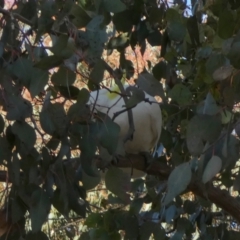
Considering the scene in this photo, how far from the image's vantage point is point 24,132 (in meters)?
0.77

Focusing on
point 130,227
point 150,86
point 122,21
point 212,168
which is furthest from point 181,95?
point 130,227

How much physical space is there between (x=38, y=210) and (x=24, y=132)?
0.38ft

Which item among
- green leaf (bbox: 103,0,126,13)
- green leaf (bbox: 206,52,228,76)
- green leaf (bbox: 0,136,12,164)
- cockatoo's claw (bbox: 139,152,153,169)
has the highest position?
green leaf (bbox: 103,0,126,13)

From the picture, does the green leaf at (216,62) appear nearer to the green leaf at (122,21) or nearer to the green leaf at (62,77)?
the green leaf at (62,77)

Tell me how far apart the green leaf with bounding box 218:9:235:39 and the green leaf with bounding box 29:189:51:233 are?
34 centimetres

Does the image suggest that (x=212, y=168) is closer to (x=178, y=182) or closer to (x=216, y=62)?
(x=178, y=182)

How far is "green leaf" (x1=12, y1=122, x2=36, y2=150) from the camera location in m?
0.77

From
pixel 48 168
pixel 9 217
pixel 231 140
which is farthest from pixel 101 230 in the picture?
pixel 231 140

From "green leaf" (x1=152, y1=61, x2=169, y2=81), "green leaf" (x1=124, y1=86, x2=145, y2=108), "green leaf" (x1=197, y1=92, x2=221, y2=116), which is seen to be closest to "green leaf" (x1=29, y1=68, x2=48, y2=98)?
Answer: "green leaf" (x1=124, y1=86, x2=145, y2=108)

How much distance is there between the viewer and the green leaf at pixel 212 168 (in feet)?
2.27

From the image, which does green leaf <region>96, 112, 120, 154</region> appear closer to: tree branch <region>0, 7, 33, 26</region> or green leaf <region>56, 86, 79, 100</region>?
green leaf <region>56, 86, 79, 100</region>

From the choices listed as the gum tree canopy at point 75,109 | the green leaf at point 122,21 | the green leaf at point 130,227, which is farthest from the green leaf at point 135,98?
the green leaf at point 130,227

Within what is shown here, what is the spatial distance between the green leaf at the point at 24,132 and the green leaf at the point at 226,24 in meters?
0.28

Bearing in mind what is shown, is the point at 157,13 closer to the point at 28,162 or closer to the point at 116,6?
the point at 116,6
